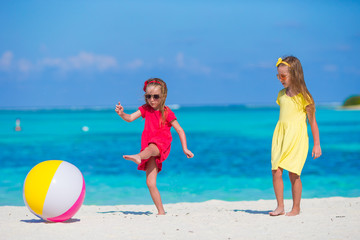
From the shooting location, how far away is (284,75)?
6.42 metres

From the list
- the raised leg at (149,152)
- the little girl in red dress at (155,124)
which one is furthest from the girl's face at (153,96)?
the raised leg at (149,152)

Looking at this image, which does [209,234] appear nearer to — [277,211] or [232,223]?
[232,223]

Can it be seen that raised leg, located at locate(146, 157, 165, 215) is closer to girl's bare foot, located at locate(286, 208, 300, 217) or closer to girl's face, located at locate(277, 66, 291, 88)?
girl's bare foot, located at locate(286, 208, 300, 217)

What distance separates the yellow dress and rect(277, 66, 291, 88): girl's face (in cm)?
21

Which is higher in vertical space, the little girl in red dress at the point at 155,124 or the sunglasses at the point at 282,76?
the sunglasses at the point at 282,76

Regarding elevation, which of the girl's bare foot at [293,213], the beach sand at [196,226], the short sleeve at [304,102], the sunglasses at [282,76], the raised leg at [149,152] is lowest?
the beach sand at [196,226]

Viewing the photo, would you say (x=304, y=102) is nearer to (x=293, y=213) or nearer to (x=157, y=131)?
(x=293, y=213)

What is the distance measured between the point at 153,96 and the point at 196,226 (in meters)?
1.70

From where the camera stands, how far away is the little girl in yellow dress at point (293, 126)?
6.32 m

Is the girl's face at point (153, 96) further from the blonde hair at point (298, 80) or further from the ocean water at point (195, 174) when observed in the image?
the ocean water at point (195, 174)

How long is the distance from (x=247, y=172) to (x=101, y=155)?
708 cm

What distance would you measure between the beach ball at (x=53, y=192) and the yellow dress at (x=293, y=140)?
8.19ft

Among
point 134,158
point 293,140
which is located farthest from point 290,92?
point 134,158

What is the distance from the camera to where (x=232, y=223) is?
608cm
